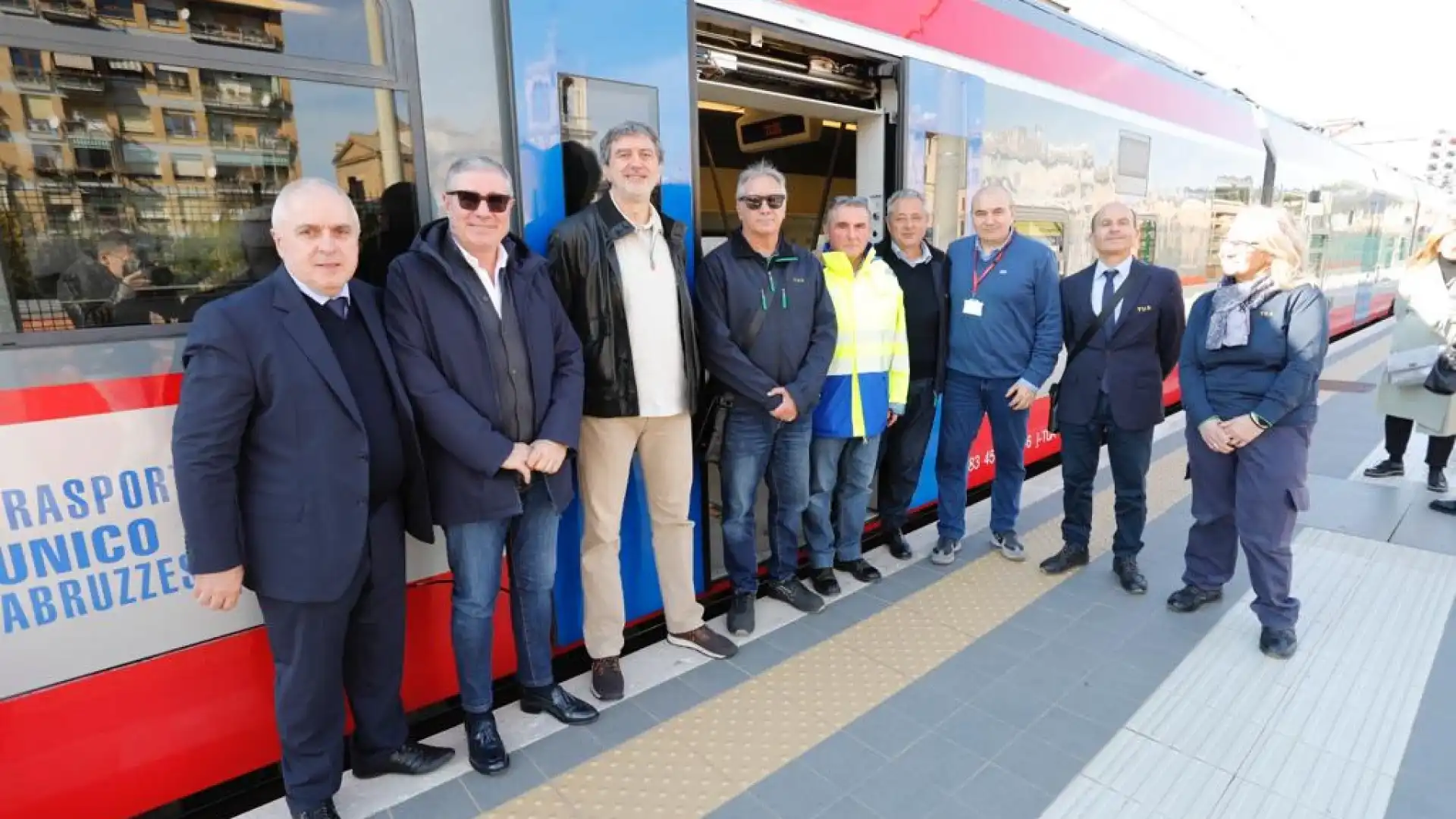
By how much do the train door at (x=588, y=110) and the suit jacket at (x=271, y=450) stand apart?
87cm

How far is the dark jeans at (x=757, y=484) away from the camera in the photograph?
10.0ft

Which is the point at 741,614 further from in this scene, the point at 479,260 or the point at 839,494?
the point at 479,260

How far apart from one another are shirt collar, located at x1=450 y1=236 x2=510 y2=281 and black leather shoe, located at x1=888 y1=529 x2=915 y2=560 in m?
2.47

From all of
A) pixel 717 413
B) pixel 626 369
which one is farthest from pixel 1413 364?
pixel 626 369

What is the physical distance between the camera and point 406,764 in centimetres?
232

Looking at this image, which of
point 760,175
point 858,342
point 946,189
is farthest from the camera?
point 946,189

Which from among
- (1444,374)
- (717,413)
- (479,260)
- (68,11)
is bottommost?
(1444,374)

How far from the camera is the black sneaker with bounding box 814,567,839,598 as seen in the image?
3.46 metres

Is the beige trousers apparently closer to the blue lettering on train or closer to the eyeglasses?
the eyeglasses

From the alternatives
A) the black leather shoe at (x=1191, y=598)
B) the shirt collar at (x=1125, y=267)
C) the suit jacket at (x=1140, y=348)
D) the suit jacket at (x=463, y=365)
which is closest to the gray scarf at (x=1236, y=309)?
the suit jacket at (x=1140, y=348)

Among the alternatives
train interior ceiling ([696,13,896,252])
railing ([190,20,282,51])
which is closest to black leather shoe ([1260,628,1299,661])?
train interior ceiling ([696,13,896,252])

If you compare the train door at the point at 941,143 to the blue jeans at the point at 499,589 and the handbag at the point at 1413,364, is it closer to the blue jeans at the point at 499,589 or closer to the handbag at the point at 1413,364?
the blue jeans at the point at 499,589

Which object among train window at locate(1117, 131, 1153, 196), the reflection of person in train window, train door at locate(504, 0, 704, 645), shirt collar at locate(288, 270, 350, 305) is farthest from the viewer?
train window at locate(1117, 131, 1153, 196)

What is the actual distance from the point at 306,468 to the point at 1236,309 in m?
3.16
